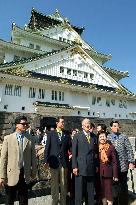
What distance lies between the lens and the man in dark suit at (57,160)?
5785mm

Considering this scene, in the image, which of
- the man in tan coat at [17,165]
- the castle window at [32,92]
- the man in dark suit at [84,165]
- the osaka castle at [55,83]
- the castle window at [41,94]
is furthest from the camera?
the castle window at [41,94]

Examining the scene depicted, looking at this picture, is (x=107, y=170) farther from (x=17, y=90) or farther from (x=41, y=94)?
(x=41, y=94)

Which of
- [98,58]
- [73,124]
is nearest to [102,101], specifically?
[73,124]

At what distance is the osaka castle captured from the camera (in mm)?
16938

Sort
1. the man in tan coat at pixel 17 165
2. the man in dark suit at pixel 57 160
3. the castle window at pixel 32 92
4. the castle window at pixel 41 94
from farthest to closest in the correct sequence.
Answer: the castle window at pixel 41 94, the castle window at pixel 32 92, the man in dark suit at pixel 57 160, the man in tan coat at pixel 17 165

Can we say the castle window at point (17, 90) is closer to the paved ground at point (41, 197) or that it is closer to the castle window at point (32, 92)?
the castle window at point (32, 92)

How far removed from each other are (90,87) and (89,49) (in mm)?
11195

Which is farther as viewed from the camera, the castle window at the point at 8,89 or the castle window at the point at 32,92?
the castle window at the point at 32,92

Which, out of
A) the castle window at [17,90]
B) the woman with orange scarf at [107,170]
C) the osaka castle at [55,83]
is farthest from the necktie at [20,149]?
the castle window at [17,90]

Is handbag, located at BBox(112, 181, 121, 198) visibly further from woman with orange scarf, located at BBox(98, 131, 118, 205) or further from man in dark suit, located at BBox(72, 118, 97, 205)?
man in dark suit, located at BBox(72, 118, 97, 205)

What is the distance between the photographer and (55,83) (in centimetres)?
1808

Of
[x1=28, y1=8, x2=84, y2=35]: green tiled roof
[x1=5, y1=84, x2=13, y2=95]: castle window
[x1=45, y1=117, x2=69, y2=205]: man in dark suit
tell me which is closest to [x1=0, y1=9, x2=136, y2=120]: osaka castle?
[x1=5, y1=84, x2=13, y2=95]: castle window

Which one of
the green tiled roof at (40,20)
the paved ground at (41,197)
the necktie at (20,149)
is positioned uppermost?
the green tiled roof at (40,20)

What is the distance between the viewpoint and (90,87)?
20016mm
